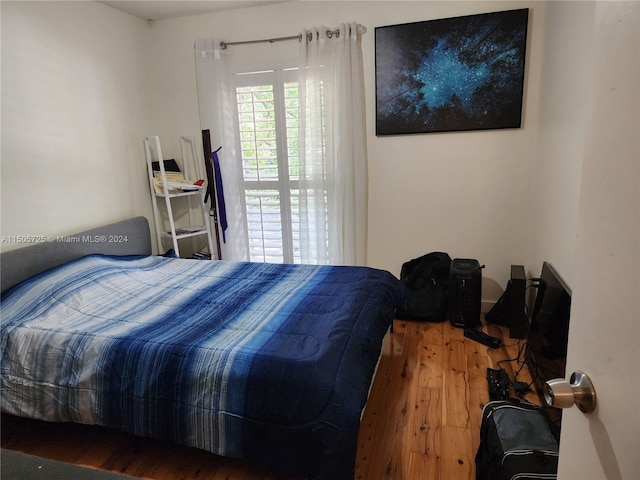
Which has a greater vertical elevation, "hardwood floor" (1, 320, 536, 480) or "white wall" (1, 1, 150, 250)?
"white wall" (1, 1, 150, 250)

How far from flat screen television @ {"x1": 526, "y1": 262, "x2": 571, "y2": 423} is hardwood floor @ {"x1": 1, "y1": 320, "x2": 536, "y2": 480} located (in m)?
0.17

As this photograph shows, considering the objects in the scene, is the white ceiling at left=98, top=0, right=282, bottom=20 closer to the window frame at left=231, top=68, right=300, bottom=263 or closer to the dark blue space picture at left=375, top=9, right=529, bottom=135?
the window frame at left=231, top=68, right=300, bottom=263

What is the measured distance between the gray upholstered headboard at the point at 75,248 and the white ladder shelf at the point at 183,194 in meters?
0.23

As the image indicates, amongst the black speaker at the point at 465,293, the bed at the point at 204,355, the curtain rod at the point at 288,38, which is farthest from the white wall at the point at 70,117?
the black speaker at the point at 465,293

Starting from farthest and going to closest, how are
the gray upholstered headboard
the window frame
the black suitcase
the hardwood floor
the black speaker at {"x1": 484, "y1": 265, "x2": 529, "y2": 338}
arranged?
1. the window frame
2. the black speaker at {"x1": 484, "y1": 265, "x2": 529, "y2": 338}
3. the gray upholstered headboard
4. the hardwood floor
5. the black suitcase

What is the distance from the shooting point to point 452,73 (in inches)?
116

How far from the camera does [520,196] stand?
9.94 feet

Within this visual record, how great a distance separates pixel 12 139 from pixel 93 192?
26.5 inches

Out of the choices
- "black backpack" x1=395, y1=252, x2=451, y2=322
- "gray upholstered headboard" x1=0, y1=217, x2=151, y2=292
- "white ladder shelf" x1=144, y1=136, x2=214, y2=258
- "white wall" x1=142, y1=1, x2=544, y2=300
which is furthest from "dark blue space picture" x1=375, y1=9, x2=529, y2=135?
"gray upholstered headboard" x1=0, y1=217, x2=151, y2=292

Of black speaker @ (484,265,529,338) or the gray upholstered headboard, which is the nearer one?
the gray upholstered headboard

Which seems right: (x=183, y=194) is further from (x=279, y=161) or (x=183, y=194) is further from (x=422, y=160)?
(x=422, y=160)

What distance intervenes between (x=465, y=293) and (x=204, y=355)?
2.06 m

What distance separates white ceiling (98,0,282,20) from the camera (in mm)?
3137

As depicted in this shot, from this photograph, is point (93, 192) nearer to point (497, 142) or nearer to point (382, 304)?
point (382, 304)
